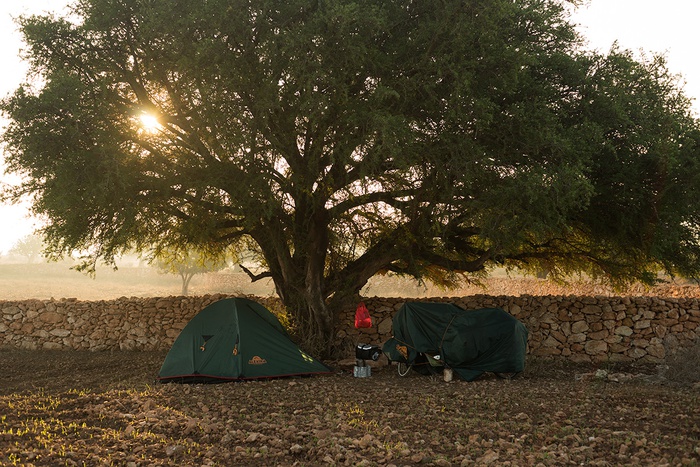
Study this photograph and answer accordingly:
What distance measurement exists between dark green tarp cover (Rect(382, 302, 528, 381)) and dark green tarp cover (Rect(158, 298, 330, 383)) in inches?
Answer: 91.1

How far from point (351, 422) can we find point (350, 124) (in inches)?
230

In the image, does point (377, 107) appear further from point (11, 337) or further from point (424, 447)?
point (11, 337)

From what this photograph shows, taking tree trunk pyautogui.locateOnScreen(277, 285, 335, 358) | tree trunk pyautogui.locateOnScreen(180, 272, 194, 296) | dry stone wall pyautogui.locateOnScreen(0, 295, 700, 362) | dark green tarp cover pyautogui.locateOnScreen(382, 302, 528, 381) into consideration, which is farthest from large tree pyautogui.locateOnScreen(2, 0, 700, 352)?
tree trunk pyautogui.locateOnScreen(180, 272, 194, 296)

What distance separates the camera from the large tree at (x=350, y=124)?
11336mm

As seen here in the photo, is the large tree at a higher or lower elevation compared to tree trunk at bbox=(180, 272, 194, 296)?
higher

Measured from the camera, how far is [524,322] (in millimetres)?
16188

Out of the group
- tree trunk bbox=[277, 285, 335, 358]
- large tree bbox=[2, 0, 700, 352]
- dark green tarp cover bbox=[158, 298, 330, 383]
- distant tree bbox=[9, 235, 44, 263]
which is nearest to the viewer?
large tree bbox=[2, 0, 700, 352]

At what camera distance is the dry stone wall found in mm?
15633

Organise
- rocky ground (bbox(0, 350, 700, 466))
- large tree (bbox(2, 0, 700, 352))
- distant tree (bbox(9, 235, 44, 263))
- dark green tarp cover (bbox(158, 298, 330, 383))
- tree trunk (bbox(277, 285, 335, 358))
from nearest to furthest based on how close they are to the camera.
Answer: rocky ground (bbox(0, 350, 700, 466))
large tree (bbox(2, 0, 700, 352))
dark green tarp cover (bbox(158, 298, 330, 383))
tree trunk (bbox(277, 285, 335, 358))
distant tree (bbox(9, 235, 44, 263))

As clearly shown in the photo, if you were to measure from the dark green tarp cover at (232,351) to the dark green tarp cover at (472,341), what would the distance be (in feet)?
7.59

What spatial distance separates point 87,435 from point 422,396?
496 cm

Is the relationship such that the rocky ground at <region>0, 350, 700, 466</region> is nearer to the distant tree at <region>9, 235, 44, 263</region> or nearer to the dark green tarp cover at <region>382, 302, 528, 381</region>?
the dark green tarp cover at <region>382, 302, 528, 381</region>

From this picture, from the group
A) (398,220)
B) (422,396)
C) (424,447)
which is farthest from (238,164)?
(424,447)

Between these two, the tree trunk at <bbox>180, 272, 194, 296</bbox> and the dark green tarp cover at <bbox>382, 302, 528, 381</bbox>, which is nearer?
the dark green tarp cover at <bbox>382, 302, 528, 381</bbox>
